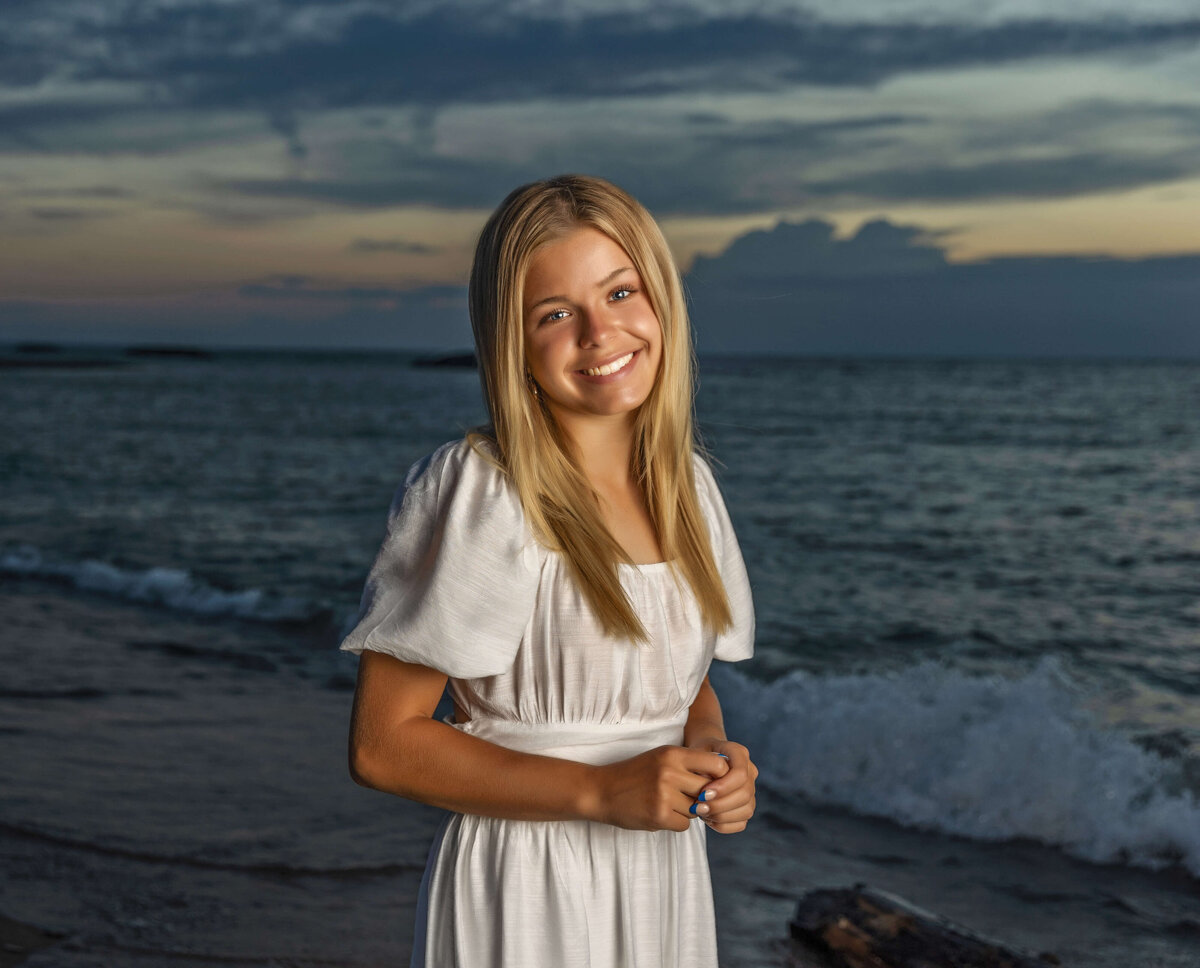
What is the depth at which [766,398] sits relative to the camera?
42188 millimetres

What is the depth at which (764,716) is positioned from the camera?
7617mm

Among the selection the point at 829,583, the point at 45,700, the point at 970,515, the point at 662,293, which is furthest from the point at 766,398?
the point at 662,293

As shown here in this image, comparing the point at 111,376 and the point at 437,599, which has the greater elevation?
the point at 111,376

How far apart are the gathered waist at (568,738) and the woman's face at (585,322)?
0.54 meters

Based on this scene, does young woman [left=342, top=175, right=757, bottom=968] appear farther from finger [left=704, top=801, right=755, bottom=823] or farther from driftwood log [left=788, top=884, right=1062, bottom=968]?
driftwood log [left=788, top=884, right=1062, bottom=968]

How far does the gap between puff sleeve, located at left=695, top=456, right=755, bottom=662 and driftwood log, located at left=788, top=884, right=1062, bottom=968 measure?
2.30 meters

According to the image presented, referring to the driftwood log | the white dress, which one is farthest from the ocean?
the white dress

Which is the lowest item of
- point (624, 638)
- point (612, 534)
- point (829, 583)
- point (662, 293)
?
point (829, 583)

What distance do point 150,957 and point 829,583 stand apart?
29.3ft

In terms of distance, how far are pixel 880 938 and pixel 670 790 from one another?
111 inches

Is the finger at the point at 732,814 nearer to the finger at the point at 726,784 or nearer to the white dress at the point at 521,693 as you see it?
the finger at the point at 726,784

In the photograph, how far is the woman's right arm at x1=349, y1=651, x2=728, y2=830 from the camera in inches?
63.6

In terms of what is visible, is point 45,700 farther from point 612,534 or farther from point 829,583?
point 829,583

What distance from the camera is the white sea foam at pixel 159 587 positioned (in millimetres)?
10641
